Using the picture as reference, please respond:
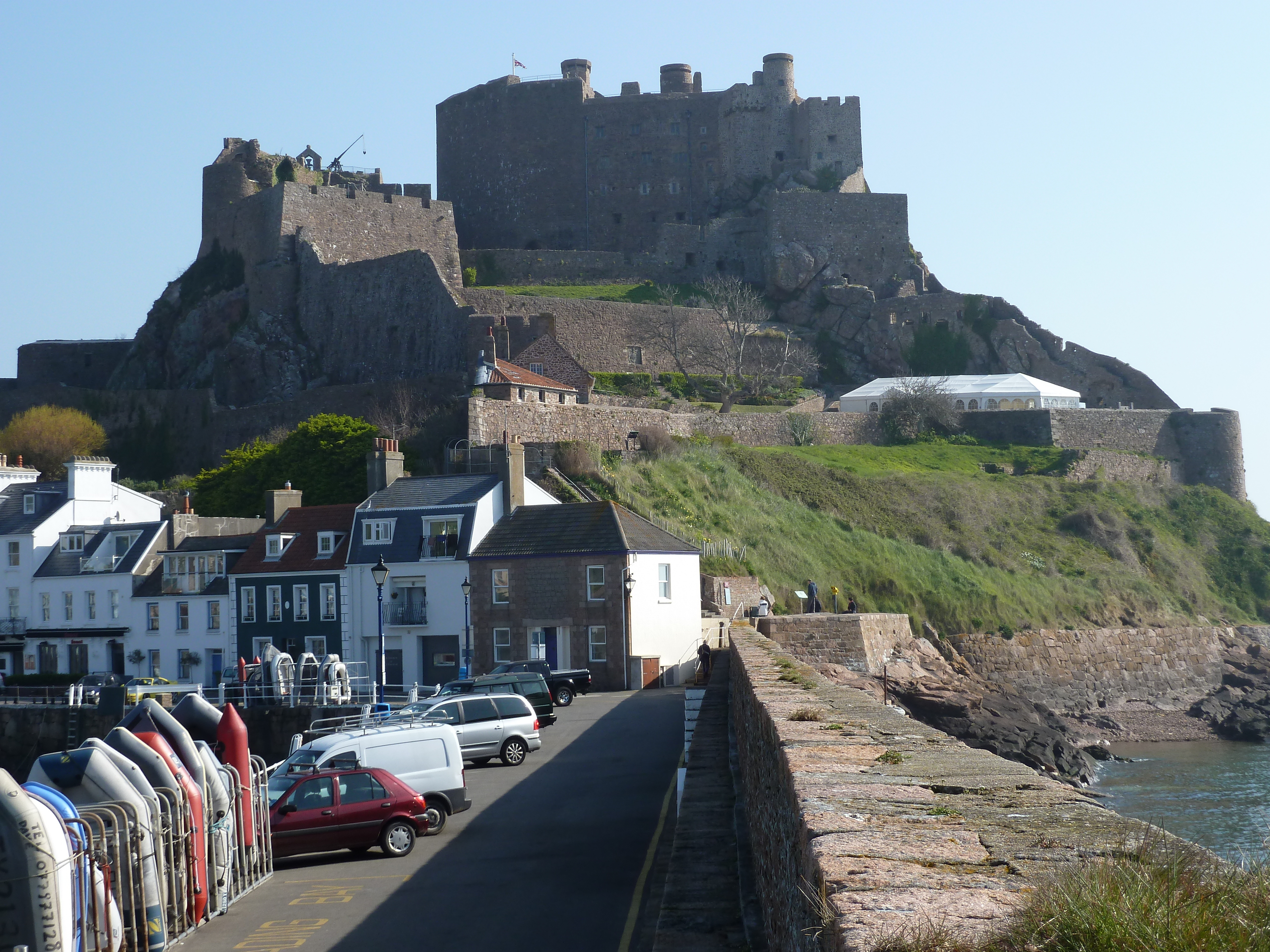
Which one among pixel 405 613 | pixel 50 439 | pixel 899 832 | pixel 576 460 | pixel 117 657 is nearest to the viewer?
pixel 899 832

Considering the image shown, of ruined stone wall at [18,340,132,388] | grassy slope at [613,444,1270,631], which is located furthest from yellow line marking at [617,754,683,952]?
ruined stone wall at [18,340,132,388]

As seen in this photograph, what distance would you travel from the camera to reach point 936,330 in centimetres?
7462

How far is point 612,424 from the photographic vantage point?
176 ft

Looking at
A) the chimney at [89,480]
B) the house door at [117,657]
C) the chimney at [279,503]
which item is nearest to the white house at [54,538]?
the chimney at [89,480]

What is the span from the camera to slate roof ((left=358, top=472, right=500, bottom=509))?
41188 millimetres

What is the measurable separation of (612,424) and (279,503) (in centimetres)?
1383

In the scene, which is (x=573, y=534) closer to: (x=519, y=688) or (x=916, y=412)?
(x=519, y=688)

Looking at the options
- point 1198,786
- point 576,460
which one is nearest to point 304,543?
point 576,460

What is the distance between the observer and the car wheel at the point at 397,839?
18438mm

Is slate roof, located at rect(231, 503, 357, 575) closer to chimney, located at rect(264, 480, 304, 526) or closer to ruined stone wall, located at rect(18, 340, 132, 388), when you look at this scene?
chimney, located at rect(264, 480, 304, 526)

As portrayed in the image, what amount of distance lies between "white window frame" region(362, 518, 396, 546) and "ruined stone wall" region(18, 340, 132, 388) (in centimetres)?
3767

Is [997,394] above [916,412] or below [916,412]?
A: above

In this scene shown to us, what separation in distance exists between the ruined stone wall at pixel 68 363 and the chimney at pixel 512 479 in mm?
39652

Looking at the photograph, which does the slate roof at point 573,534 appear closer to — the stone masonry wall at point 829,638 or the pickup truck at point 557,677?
the pickup truck at point 557,677
